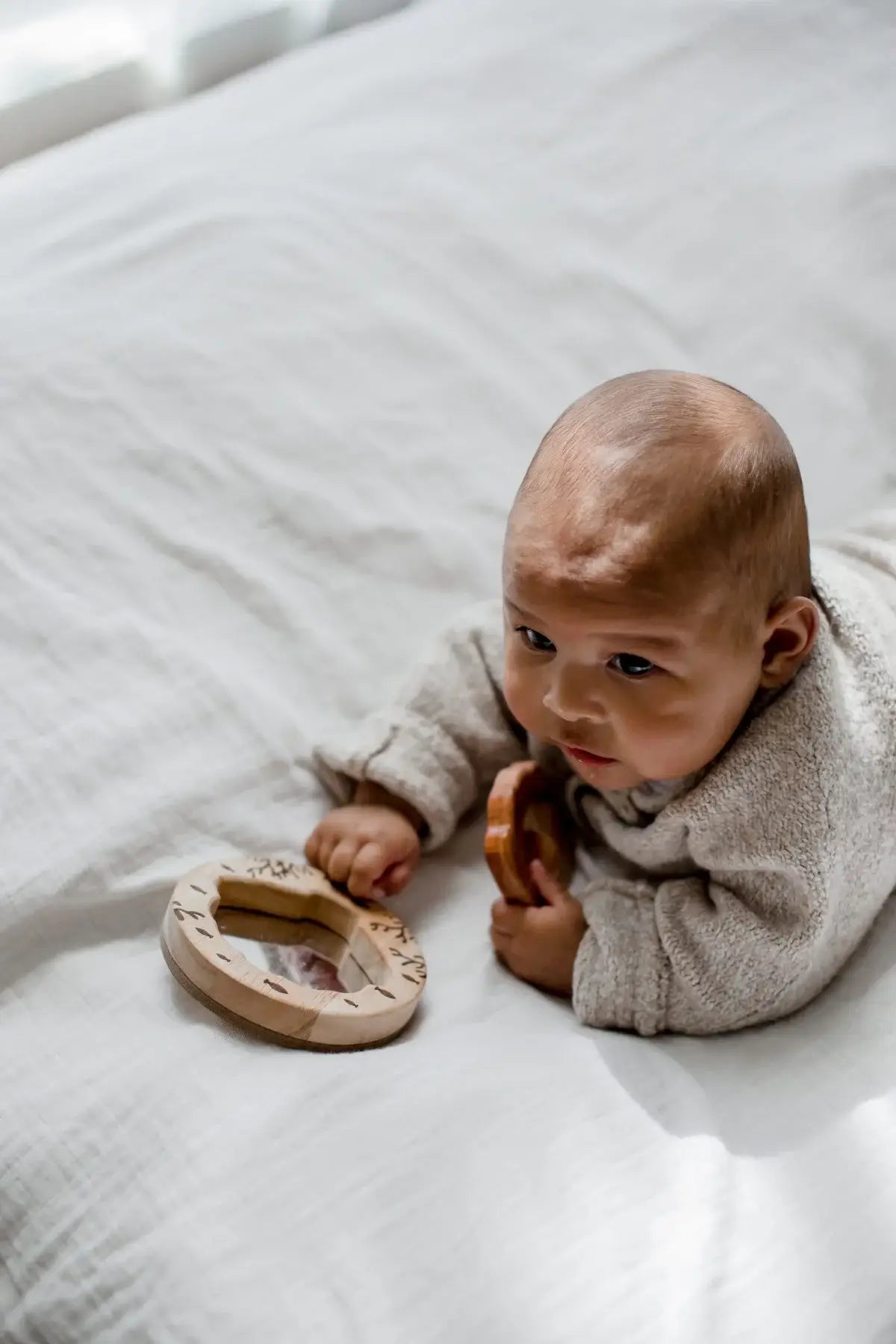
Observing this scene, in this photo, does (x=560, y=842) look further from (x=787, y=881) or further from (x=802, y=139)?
(x=802, y=139)

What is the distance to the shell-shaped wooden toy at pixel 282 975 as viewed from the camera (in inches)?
32.4

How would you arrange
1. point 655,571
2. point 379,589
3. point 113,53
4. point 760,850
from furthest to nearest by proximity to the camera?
point 113,53 < point 379,589 < point 760,850 < point 655,571

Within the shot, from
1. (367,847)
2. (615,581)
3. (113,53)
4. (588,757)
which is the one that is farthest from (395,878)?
(113,53)

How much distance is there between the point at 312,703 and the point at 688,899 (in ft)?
0.96

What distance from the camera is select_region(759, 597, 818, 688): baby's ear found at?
0.85m

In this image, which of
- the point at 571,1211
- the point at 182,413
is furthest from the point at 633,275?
the point at 571,1211

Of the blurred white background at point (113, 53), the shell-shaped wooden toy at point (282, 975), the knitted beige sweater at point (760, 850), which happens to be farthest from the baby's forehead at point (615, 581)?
the blurred white background at point (113, 53)

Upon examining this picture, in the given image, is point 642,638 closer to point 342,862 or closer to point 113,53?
point 342,862

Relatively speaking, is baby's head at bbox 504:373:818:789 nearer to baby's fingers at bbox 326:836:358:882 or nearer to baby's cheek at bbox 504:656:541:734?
baby's cheek at bbox 504:656:541:734

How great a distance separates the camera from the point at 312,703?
3.38 feet

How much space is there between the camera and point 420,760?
39.0 inches

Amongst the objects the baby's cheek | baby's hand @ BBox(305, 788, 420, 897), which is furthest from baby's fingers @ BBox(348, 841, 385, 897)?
the baby's cheek

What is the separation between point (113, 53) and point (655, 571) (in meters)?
0.91

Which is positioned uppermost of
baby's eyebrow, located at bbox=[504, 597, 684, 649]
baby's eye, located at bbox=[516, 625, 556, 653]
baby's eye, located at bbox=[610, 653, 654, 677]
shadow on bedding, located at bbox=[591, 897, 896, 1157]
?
baby's eyebrow, located at bbox=[504, 597, 684, 649]
